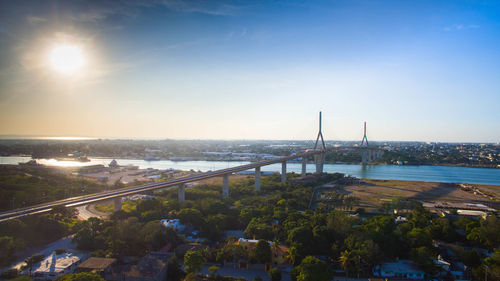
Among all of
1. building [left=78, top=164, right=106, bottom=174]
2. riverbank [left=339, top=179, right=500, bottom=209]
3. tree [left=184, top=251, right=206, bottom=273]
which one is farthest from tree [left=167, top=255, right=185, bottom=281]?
building [left=78, top=164, right=106, bottom=174]

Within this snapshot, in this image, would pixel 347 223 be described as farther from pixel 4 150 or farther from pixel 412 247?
pixel 4 150

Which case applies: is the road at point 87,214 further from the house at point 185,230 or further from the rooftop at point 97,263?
the rooftop at point 97,263

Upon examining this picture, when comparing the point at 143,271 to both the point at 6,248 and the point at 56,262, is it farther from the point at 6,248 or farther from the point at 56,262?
the point at 6,248

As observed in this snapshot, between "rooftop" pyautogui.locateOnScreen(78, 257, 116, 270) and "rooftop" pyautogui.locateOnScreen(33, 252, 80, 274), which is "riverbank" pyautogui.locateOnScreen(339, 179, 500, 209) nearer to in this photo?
"rooftop" pyautogui.locateOnScreen(78, 257, 116, 270)

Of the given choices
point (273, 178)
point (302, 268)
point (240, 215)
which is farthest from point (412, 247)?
point (273, 178)

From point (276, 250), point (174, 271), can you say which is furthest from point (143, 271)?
point (276, 250)

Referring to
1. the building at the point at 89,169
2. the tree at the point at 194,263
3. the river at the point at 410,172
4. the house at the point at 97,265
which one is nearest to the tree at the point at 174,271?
the tree at the point at 194,263
